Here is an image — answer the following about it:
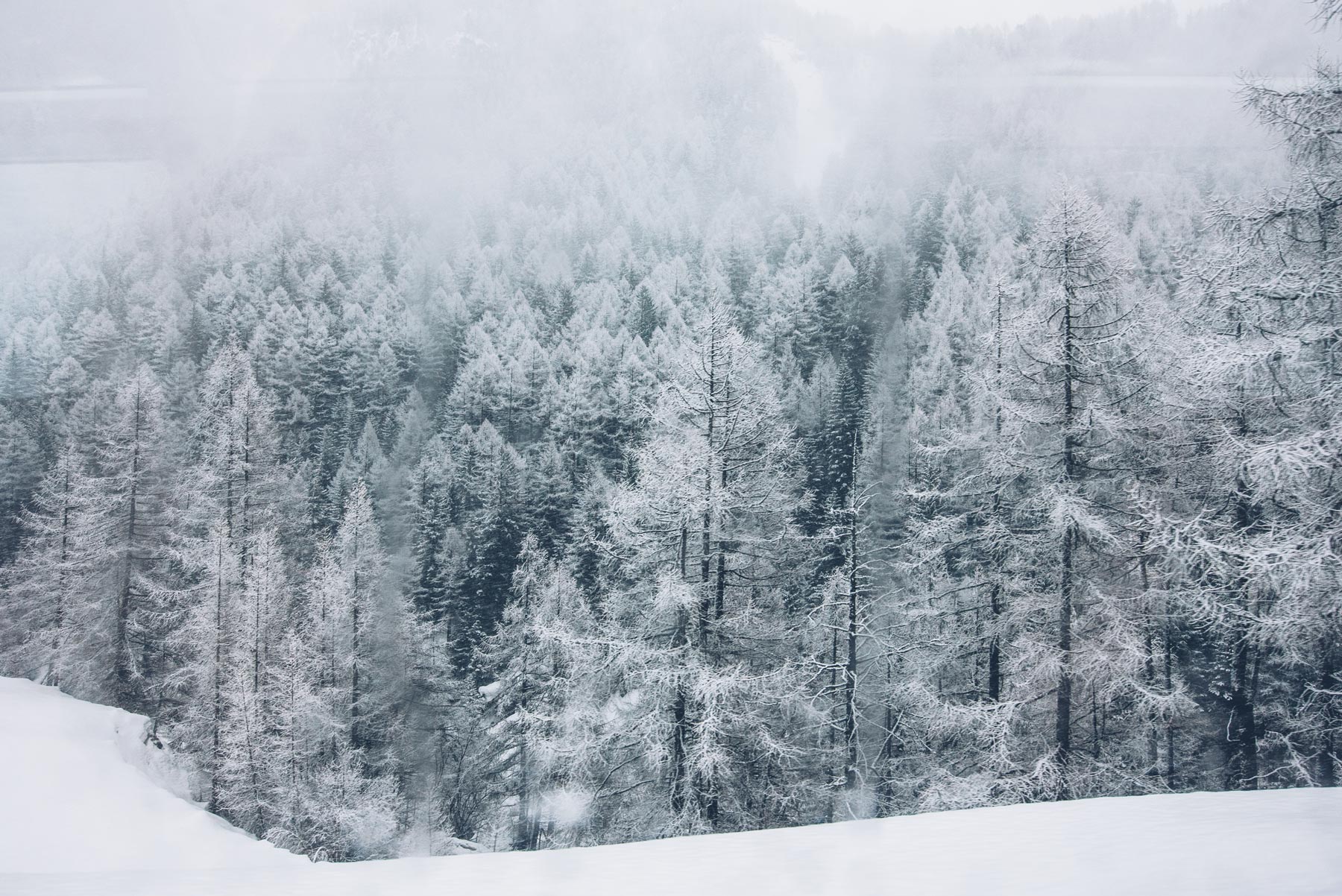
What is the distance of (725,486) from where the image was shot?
8891 mm

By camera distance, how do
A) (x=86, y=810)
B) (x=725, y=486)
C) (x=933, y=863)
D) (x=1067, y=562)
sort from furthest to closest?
(x=86, y=810) → (x=725, y=486) → (x=1067, y=562) → (x=933, y=863)

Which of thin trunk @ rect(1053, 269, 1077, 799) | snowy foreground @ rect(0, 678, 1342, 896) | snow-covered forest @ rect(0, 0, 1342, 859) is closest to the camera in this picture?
snowy foreground @ rect(0, 678, 1342, 896)

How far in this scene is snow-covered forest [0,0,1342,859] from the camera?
7.77 metres

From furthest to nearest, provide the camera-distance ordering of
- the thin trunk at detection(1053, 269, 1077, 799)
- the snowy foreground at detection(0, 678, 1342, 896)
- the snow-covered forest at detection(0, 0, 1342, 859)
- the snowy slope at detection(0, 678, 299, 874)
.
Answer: the snowy slope at detection(0, 678, 299, 874) < the thin trunk at detection(1053, 269, 1077, 799) < the snow-covered forest at detection(0, 0, 1342, 859) < the snowy foreground at detection(0, 678, 1342, 896)

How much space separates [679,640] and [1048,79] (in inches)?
2875

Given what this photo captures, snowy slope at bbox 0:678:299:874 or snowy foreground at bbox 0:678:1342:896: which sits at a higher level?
snowy foreground at bbox 0:678:1342:896

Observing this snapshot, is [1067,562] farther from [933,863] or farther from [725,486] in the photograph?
[933,863]

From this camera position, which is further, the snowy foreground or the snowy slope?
the snowy slope

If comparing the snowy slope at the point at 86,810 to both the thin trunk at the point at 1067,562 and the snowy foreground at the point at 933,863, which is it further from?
the thin trunk at the point at 1067,562

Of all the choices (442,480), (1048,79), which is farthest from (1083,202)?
(1048,79)

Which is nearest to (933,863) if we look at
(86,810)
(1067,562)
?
(1067,562)

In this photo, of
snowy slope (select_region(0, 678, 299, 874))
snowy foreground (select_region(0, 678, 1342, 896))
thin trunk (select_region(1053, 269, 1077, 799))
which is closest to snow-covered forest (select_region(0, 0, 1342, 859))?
thin trunk (select_region(1053, 269, 1077, 799))

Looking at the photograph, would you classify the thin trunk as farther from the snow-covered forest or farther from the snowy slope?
the snowy slope

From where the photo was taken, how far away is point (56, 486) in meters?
21.0
